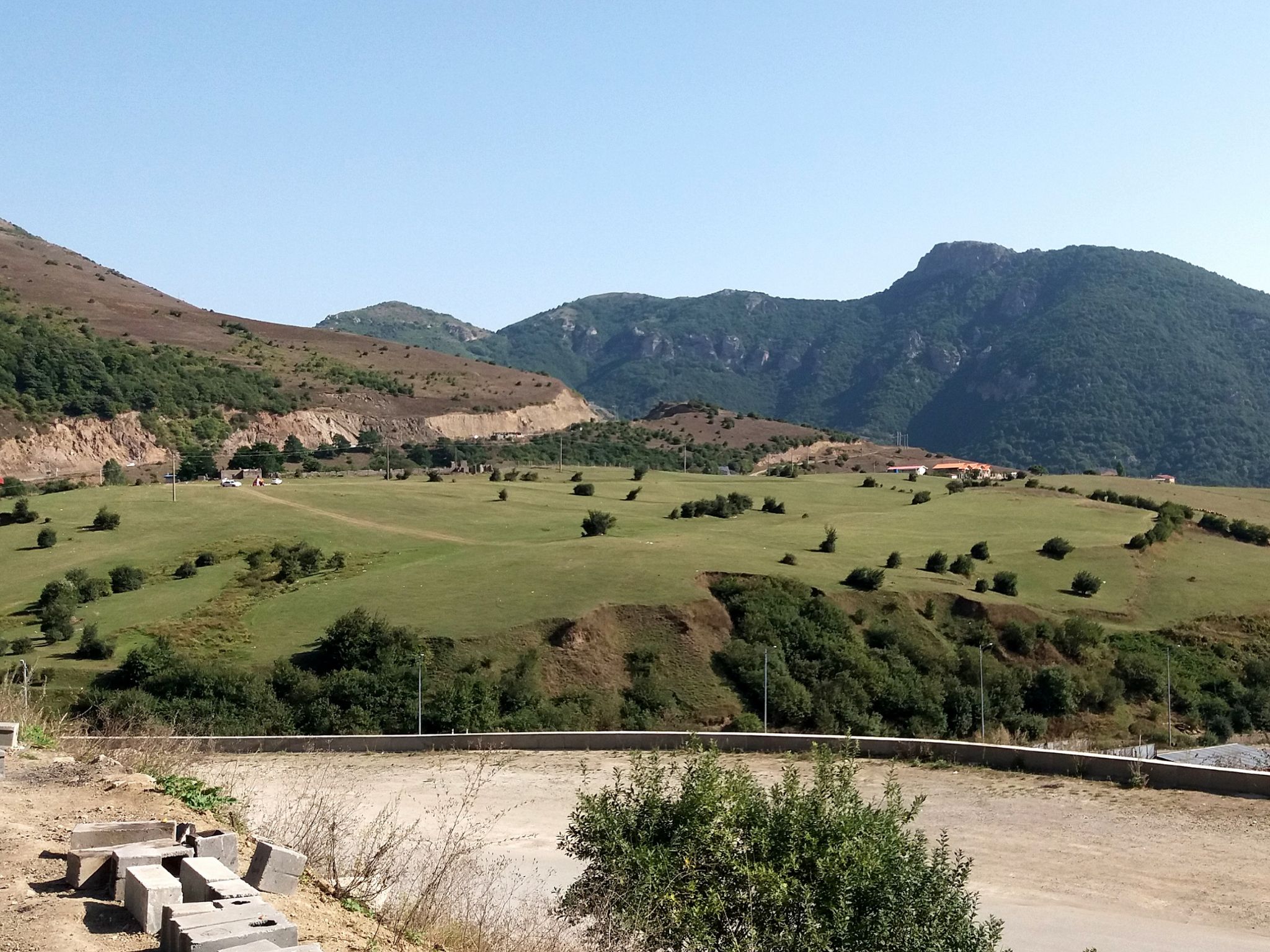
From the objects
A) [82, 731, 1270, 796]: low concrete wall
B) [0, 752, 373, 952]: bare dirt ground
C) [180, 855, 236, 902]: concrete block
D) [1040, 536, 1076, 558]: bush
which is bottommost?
[82, 731, 1270, 796]: low concrete wall

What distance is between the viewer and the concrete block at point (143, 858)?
25.7 feet

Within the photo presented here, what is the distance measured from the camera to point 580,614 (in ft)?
144

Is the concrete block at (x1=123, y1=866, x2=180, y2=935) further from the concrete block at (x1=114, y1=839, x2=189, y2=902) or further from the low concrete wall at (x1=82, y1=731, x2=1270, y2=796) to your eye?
the low concrete wall at (x1=82, y1=731, x2=1270, y2=796)

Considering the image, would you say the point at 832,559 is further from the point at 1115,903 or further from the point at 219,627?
the point at 1115,903

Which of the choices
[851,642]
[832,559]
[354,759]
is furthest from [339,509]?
[354,759]

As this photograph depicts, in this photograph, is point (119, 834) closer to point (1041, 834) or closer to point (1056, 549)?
point (1041, 834)

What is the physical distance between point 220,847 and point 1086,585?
5175 cm

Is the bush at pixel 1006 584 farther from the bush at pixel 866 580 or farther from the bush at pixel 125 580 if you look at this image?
the bush at pixel 125 580

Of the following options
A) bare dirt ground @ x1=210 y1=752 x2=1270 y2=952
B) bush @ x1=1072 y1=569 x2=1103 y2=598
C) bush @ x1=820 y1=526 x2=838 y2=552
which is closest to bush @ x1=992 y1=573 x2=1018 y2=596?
bush @ x1=1072 y1=569 x2=1103 y2=598

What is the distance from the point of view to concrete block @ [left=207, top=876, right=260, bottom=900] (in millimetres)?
7191

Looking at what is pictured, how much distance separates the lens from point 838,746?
24.8 m

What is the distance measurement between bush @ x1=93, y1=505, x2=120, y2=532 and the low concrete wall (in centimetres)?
3360

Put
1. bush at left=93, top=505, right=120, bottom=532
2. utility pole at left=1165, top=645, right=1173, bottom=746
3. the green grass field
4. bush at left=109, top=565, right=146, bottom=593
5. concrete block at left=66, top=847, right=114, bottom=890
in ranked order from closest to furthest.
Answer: concrete block at left=66, top=847, right=114, bottom=890, utility pole at left=1165, top=645, right=1173, bottom=746, the green grass field, bush at left=109, top=565, right=146, bottom=593, bush at left=93, top=505, right=120, bottom=532

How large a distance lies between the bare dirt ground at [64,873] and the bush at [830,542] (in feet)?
158
